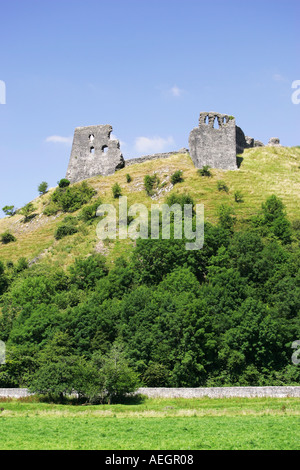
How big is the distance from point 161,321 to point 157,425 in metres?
17.4

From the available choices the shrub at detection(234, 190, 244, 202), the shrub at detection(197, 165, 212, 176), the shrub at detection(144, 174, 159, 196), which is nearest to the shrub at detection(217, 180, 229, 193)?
the shrub at detection(234, 190, 244, 202)

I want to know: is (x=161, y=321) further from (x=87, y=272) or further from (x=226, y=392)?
(x=87, y=272)

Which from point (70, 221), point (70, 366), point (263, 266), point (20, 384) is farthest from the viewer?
point (70, 221)

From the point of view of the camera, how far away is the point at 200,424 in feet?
77.0

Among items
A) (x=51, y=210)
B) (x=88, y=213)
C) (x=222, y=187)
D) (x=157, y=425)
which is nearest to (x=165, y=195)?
(x=222, y=187)

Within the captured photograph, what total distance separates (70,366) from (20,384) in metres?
6.09

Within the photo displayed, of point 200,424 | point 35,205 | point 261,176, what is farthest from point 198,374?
point 35,205

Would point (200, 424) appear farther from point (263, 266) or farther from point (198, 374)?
point (263, 266)

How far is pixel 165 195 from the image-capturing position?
243ft

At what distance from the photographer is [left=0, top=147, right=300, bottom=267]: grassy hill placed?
213ft

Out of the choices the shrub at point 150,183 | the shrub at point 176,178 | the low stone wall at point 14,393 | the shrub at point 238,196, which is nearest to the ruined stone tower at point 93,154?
the shrub at point 150,183

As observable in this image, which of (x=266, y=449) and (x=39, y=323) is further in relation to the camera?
(x=39, y=323)

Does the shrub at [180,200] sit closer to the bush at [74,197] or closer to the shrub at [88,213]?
the shrub at [88,213]
